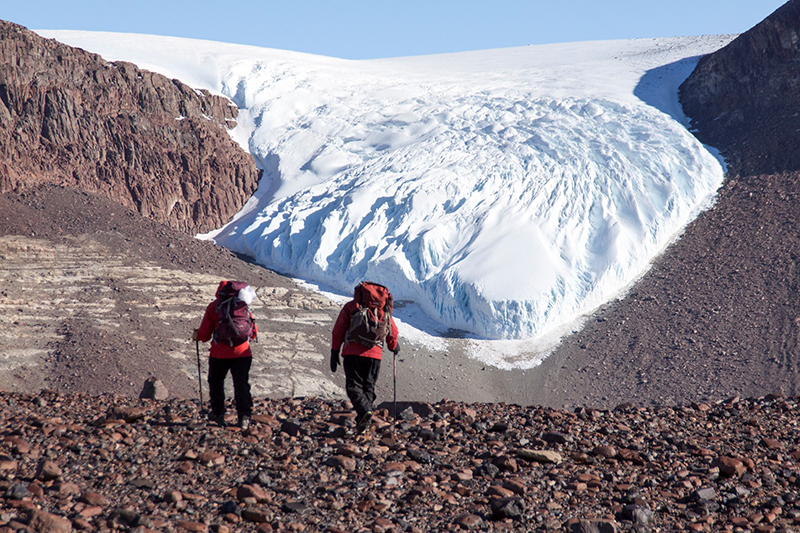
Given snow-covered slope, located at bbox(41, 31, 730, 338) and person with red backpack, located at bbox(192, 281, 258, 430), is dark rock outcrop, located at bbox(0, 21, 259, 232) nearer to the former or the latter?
snow-covered slope, located at bbox(41, 31, 730, 338)

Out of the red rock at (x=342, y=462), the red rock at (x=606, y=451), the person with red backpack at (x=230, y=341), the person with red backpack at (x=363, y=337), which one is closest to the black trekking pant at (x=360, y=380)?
the person with red backpack at (x=363, y=337)

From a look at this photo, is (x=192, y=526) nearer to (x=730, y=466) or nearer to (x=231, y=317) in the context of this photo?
(x=231, y=317)

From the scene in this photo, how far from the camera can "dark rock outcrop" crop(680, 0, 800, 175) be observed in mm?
25922

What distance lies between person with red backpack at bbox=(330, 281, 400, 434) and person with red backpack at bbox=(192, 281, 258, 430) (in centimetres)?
87

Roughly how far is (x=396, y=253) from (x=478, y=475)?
17.0 metres

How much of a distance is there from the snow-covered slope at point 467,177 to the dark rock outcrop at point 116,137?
5.15 ft

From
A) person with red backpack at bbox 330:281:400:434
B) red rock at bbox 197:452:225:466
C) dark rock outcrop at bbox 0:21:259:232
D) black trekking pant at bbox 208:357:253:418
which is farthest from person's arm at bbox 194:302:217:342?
dark rock outcrop at bbox 0:21:259:232

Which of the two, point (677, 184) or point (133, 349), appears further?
point (677, 184)

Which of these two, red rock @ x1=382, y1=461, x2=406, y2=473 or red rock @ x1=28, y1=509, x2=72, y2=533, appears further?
red rock @ x1=382, y1=461, x2=406, y2=473

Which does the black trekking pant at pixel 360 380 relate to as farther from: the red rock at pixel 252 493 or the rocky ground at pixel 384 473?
the red rock at pixel 252 493

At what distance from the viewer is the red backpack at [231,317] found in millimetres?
6637

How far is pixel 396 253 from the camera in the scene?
73.6 feet

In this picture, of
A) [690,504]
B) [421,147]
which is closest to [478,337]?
[421,147]

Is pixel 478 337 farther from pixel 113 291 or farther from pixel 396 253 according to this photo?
pixel 113 291
